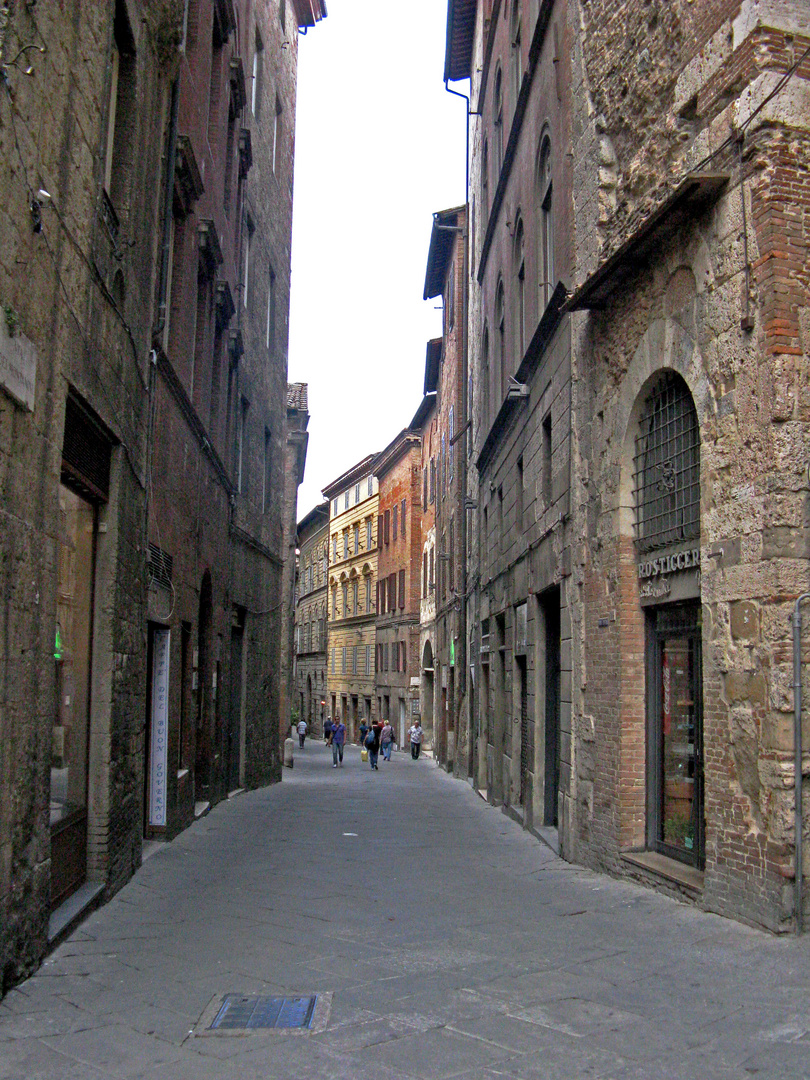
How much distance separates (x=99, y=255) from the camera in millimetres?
7418

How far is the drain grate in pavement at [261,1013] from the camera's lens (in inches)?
197

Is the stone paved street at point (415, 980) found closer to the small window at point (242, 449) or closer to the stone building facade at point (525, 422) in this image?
the stone building facade at point (525, 422)

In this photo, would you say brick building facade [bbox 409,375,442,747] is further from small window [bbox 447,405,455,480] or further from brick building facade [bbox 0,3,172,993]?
brick building facade [bbox 0,3,172,993]

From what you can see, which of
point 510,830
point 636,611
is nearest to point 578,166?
point 636,611

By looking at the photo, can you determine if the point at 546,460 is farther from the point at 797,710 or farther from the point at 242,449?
the point at 242,449

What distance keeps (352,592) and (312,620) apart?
11176 millimetres

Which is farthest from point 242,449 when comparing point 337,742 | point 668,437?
point 337,742

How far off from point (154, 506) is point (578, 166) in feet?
18.1

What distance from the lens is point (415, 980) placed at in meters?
5.76

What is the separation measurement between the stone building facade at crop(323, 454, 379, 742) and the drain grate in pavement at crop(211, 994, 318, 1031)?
43590 millimetres

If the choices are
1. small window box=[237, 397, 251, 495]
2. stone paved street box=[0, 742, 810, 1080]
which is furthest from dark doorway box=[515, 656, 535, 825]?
small window box=[237, 397, 251, 495]

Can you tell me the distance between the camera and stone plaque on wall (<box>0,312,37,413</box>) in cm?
513

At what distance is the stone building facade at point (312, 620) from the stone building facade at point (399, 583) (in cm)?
1139

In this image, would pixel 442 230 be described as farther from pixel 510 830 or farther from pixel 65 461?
pixel 65 461
